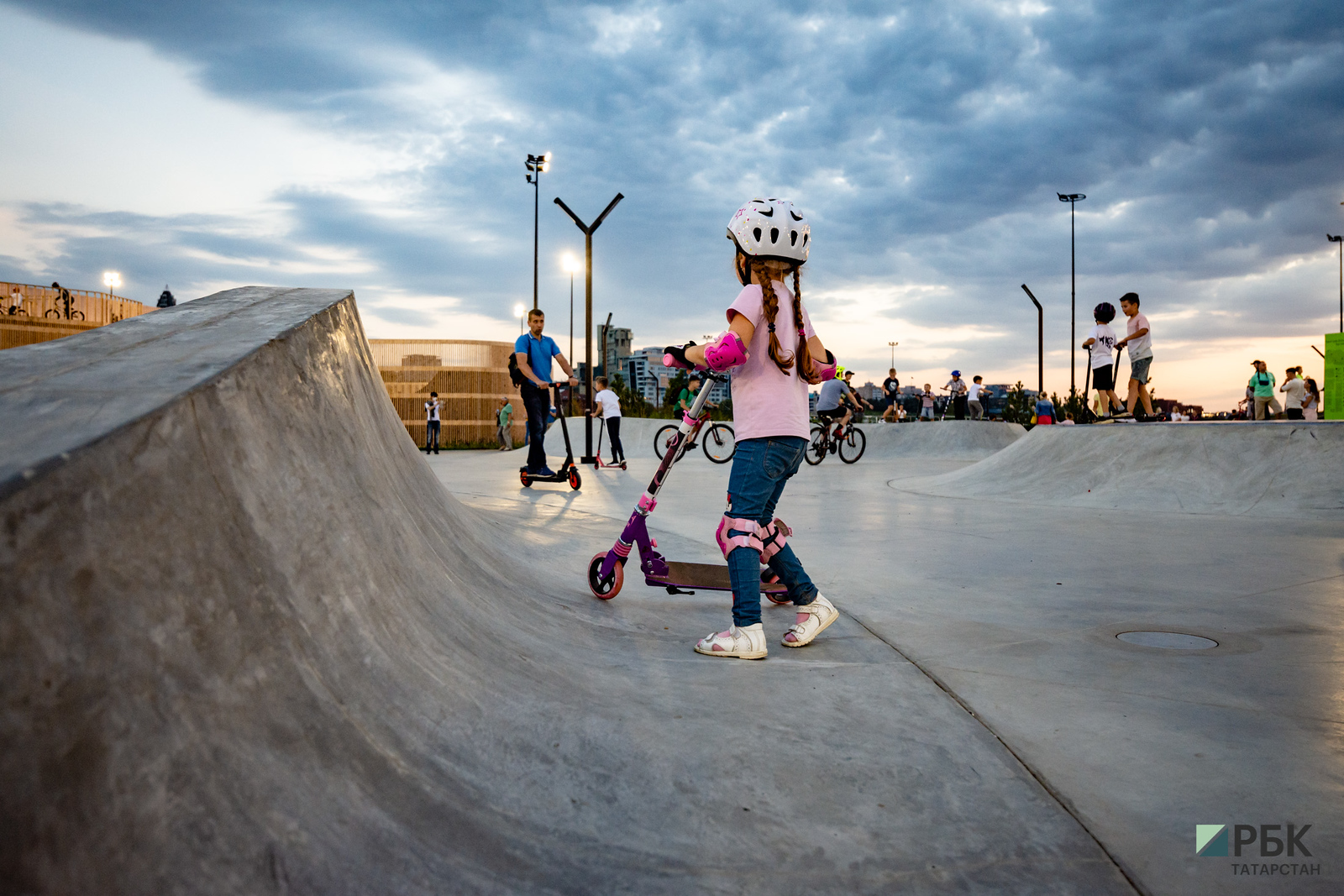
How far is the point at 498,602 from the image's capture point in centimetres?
332

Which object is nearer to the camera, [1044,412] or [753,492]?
[753,492]

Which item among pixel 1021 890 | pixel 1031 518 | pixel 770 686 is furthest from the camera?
pixel 1031 518

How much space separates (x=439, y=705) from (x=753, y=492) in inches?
64.8

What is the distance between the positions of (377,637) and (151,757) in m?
0.83

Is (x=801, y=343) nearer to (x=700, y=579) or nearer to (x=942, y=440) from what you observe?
(x=700, y=579)

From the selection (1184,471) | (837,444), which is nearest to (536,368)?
(1184,471)

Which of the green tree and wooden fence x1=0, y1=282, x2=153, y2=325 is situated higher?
wooden fence x1=0, y1=282, x2=153, y2=325

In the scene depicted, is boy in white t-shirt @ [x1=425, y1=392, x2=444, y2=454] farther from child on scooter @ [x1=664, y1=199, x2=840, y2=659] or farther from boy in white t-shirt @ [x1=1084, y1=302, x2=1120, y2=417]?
child on scooter @ [x1=664, y1=199, x2=840, y2=659]

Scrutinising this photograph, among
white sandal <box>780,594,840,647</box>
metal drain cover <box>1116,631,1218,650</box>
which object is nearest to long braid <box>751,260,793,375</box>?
white sandal <box>780,594,840,647</box>

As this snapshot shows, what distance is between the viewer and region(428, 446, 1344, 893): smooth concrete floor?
2.03 m

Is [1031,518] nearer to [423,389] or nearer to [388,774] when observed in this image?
[388,774]

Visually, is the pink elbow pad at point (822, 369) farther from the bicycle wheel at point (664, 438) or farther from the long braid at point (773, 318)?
the bicycle wheel at point (664, 438)

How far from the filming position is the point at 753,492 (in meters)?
3.35

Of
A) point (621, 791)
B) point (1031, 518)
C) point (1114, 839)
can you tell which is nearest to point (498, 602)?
point (621, 791)
